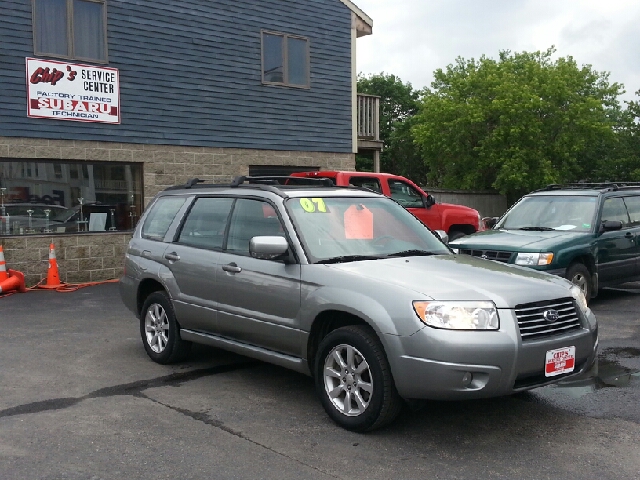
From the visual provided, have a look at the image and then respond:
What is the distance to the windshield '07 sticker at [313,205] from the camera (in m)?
5.98

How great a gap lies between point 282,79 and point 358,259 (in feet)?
37.3

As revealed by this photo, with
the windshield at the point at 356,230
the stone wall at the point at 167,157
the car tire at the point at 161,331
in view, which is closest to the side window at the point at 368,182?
the stone wall at the point at 167,157

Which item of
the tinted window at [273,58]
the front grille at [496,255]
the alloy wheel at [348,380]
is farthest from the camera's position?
the tinted window at [273,58]

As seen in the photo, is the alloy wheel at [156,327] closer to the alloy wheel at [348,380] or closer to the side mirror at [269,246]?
the side mirror at [269,246]

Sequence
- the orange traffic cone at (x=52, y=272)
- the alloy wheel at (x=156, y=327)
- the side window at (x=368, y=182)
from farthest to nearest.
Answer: the side window at (x=368, y=182) < the orange traffic cone at (x=52, y=272) < the alloy wheel at (x=156, y=327)

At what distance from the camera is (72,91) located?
13.3m

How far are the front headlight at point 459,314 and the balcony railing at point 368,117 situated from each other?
14.2 m

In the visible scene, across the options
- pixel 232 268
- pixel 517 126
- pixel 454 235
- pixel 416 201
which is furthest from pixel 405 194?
pixel 517 126

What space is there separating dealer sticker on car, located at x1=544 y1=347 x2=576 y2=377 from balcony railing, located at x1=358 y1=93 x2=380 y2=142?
552 inches

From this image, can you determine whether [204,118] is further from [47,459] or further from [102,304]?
[47,459]

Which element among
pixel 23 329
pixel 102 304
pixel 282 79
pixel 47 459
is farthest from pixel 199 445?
pixel 282 79

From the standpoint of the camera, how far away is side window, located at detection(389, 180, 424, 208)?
46.1ft

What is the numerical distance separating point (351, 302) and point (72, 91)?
987 cm

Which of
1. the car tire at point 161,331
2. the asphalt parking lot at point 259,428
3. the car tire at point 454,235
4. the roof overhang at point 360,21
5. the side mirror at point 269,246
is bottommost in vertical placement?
the asphalt parking lot at point 259,428
